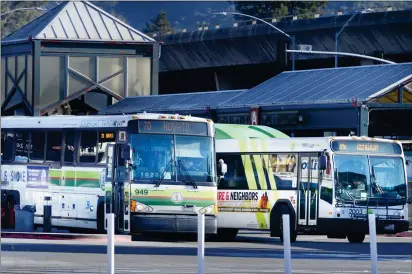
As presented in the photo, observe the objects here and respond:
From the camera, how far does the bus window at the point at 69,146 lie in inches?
1172

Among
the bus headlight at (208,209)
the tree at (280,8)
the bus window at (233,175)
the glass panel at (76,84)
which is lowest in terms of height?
the bus headlight at (208,209)

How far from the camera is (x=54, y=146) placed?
30.4 m

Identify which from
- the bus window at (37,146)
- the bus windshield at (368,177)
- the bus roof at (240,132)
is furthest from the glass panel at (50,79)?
the bus windshield at (368,177)

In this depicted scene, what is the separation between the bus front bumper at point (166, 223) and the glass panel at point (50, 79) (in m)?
23.9

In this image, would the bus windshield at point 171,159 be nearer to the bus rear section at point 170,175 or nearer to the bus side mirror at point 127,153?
the bus rear section at point 170,175

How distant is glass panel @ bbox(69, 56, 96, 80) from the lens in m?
50.3

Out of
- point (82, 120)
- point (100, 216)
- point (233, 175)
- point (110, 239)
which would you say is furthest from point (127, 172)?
point (110, 239)

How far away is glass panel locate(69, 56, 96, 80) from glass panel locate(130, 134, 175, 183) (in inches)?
931

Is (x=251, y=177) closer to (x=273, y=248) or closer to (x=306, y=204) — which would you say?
(x=306, y=204)

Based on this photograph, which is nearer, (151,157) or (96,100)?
(151,157)

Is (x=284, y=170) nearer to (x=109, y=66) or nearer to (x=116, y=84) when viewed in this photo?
(x=109, y=66)

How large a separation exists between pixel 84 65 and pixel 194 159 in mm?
24204

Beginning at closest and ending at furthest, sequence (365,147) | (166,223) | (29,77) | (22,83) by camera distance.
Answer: (166,223)
(365,147)
(29,77)
(22,83)

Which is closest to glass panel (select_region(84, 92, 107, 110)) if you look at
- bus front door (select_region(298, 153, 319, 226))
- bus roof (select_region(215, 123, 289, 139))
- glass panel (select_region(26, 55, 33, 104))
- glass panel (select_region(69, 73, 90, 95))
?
glass panel (select_region(69, 73, 90, 95))
